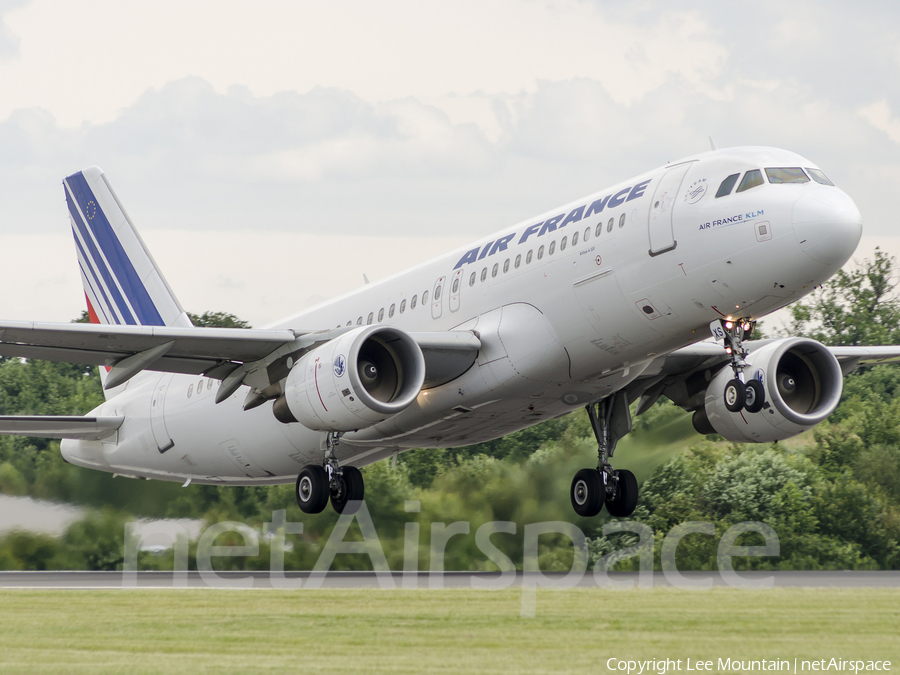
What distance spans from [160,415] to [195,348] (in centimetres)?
624

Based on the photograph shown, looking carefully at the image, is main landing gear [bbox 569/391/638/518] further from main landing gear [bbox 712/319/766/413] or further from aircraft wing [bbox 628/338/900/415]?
main landing gear [bbox 712/319/766/413]

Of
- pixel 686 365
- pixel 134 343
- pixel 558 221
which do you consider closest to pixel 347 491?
pixel 134 343

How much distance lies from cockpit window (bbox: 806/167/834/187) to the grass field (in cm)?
666

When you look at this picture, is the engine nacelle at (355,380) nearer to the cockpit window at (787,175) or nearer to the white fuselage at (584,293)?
Result: the white fuselage at (584,293)

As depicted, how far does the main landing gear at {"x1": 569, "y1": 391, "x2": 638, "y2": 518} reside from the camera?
22.5 m

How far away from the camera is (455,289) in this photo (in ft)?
66.3

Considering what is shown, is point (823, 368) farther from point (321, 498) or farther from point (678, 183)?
point (321, 498)

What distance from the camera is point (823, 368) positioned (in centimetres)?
2138

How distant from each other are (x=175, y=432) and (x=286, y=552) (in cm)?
537

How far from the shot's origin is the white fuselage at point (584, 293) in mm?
16156

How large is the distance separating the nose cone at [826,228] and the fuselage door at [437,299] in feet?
22.3

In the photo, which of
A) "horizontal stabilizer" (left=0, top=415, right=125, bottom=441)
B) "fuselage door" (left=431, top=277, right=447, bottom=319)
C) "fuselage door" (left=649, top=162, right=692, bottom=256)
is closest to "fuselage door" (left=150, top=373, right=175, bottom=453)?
"horizontal stabilizer" (left=0, top=415, right=125, bottom=441)

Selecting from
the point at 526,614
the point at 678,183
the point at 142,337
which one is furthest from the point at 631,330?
the point at 142,337

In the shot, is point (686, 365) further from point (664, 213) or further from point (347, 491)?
point (347, 491)
